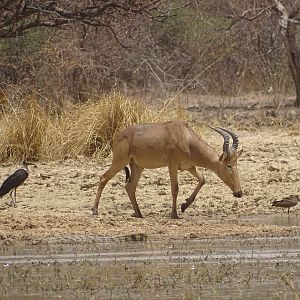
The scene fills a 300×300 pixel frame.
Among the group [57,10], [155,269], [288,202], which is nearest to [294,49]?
[57,10]

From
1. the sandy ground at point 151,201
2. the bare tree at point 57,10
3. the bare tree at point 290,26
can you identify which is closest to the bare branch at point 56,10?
the bare tree at point 57,10

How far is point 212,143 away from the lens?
17312 millimetres

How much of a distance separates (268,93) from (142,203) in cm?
1171

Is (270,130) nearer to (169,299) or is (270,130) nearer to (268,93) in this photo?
(268,93)

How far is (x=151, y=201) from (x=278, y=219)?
80.4 inches

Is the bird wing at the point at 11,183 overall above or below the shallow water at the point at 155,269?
above

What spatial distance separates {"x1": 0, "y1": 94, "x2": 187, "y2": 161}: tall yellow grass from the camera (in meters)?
16.8

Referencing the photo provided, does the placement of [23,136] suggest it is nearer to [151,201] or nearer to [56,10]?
[151,201]

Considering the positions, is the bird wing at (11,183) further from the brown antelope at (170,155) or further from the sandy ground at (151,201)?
the brown antelope at (170,155)

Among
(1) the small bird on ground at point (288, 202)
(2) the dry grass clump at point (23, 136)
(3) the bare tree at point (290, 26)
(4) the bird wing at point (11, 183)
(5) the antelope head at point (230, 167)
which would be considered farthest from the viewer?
(3) the bare tree at point (290, 26)

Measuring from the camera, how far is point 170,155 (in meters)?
13.0

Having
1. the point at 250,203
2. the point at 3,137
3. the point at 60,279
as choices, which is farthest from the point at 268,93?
the point at 60,279

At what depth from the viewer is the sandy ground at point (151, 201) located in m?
11.8

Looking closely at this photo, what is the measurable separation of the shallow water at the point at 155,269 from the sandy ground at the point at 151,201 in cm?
61
